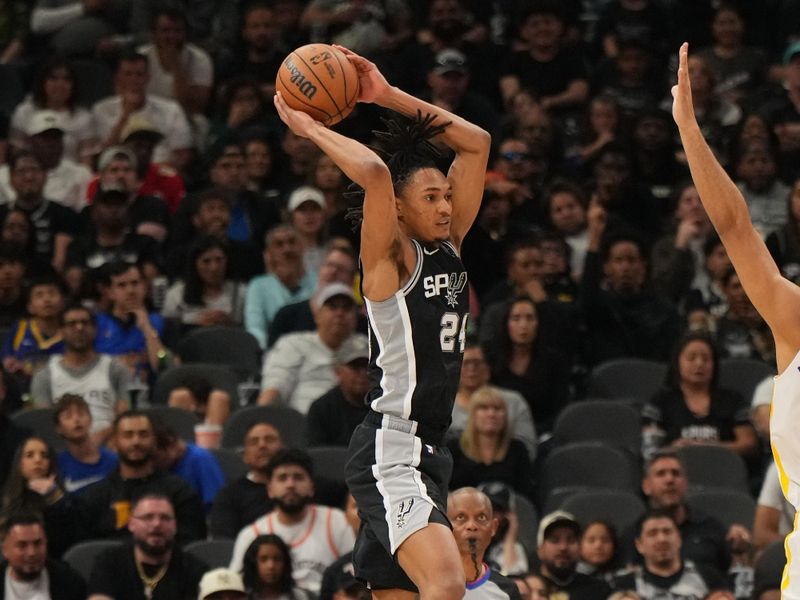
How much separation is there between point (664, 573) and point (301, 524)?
6.55ft

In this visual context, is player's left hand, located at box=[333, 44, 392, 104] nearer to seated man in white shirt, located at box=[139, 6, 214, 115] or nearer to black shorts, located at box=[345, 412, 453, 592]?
black shorts, located at box=[345, 412, 453, 592]

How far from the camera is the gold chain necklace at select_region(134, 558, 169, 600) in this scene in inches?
349

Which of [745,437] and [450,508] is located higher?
[745,437]

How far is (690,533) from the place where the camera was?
916 centimetres

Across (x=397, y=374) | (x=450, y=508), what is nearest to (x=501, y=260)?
(x=450, y=508)

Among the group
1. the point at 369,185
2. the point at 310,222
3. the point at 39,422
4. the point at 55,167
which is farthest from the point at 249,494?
the point at 55,167

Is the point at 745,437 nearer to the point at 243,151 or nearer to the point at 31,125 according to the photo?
the point at 243,151

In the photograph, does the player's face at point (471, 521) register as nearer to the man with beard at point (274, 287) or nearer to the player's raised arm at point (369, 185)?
the player's raised arm at point (369, 185)

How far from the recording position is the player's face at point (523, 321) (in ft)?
34.8

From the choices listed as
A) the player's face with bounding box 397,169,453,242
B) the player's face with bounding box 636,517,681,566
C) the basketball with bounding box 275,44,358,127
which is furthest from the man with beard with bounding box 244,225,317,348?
the player's face with bounding box 397,169,453,242

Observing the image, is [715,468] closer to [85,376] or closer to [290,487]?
[290,487]

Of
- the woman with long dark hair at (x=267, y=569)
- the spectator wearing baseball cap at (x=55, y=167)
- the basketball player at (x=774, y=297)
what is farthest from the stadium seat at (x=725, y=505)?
the spectator wearing baseball cap at (x=55, y=167)

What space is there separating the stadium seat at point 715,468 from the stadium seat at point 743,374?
2.59ft

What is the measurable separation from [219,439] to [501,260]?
2.70m
